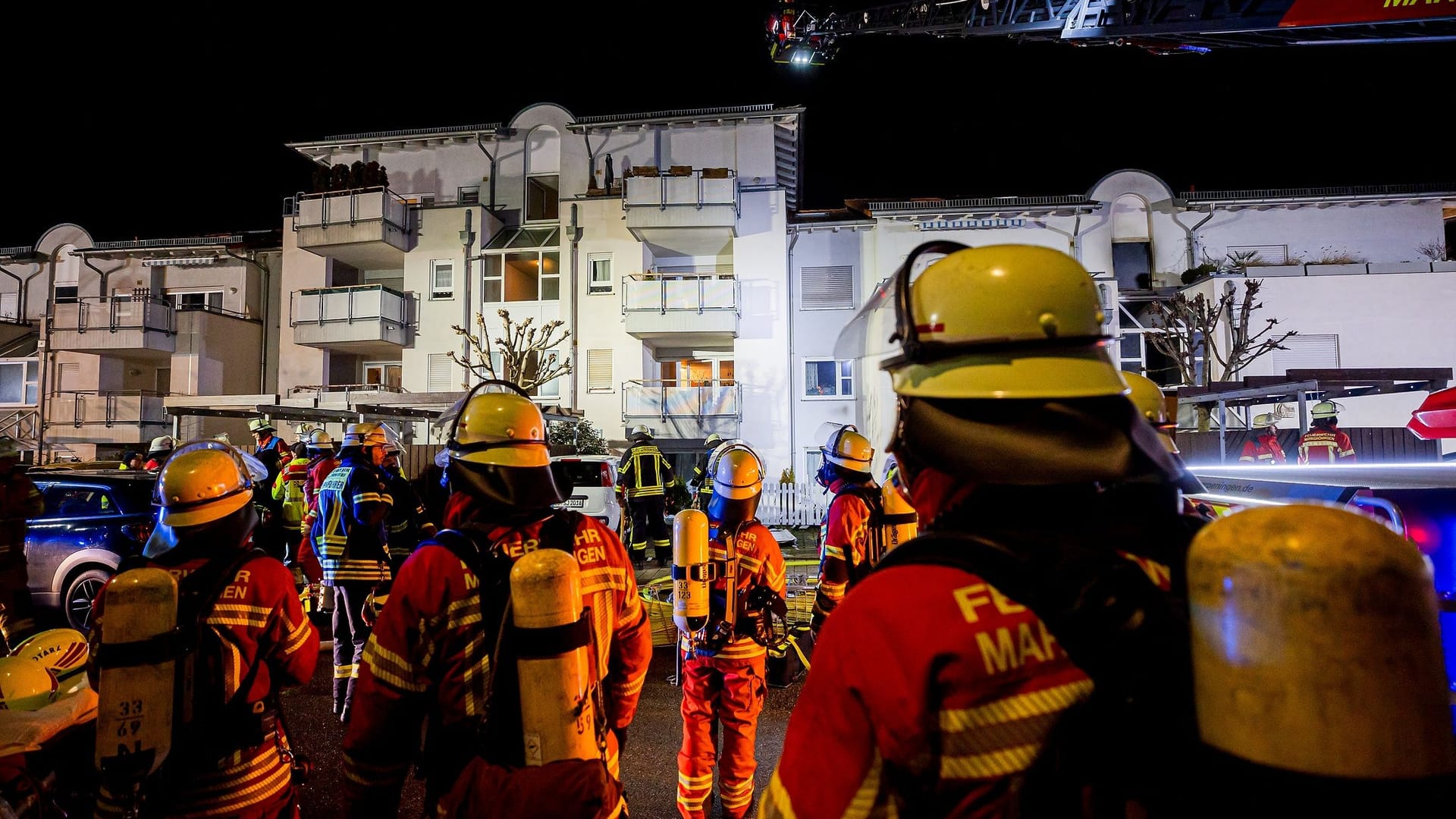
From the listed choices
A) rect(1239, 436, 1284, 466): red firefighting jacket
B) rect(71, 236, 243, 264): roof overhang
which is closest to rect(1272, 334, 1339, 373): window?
rect(1239, 436, 1284, 466): red firefighting jacket

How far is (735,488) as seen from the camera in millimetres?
4746

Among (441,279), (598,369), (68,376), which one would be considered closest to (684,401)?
(598,369)

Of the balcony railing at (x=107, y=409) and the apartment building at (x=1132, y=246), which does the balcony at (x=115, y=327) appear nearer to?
the balcony railing at (x=107, y=409)

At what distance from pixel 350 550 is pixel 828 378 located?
16973 mm

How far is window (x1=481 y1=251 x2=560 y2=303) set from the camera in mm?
22281

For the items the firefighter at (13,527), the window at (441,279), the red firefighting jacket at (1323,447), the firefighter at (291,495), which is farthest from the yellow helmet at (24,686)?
the window at (441,279)

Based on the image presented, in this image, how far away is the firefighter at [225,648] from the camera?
7.96 ft

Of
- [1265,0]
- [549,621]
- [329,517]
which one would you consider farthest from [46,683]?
[1265,0]

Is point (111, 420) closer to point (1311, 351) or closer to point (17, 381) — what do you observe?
point (17, 381)

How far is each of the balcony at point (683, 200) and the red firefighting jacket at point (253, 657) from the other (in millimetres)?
18750

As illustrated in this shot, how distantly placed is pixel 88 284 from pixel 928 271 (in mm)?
34744

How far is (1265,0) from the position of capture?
27.6 feet

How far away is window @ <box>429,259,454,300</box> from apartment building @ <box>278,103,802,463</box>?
0.05 meters

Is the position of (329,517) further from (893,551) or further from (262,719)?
(893,551)
